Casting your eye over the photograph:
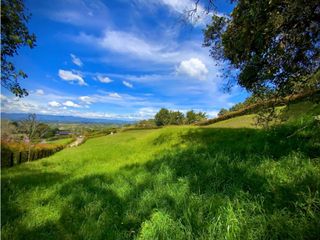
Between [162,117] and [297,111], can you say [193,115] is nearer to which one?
[162,117]

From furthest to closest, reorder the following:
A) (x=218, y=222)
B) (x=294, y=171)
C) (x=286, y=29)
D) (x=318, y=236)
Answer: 1. (x=286, y=29)
2. (x=294, y=171)
3. (x=218, y=222)
4. (x=318, y=236)

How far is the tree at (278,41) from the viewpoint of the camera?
9266mm

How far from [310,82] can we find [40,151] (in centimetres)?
3614

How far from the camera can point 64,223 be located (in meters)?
6.31

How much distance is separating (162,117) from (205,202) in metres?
122

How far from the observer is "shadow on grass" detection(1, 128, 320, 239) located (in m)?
4.74

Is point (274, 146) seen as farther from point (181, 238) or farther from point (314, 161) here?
point (181, 238)

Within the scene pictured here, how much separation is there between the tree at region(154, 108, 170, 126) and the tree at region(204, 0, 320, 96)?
376 ft

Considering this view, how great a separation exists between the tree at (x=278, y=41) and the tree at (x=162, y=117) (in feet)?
376

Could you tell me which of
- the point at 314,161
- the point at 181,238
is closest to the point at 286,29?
the point at 314,161

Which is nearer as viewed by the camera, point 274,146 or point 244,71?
point 274,146

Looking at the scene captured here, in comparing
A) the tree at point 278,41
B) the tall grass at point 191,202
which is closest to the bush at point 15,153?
the tall grass at point 191,202

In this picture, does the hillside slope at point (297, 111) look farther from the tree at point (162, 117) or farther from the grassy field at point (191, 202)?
the tree at point (162, 117)

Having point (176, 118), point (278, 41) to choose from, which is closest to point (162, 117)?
point (176, 118)
